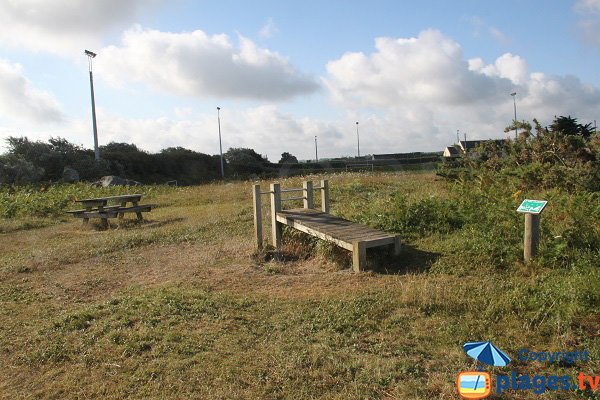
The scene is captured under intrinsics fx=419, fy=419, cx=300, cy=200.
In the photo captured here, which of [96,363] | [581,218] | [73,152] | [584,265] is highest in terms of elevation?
[73,152]

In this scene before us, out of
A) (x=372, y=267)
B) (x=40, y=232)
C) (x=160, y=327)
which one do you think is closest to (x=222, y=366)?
(x=160, y=327)

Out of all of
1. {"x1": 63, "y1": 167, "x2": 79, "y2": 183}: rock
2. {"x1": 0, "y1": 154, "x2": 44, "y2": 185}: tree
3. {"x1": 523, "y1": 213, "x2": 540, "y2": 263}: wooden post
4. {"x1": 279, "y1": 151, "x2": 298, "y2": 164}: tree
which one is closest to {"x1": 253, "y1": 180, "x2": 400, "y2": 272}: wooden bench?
{"x1": 523, "y1": 213, "x2": 540, "y2": 263}: wooden post

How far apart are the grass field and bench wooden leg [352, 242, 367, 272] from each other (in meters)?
0.15

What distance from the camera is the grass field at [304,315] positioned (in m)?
3.04

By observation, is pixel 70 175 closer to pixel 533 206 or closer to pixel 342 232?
pixel 342 232

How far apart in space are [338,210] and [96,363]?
6.47 meters

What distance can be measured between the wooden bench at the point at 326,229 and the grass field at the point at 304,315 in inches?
8.8

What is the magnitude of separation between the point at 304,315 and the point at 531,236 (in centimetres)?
292

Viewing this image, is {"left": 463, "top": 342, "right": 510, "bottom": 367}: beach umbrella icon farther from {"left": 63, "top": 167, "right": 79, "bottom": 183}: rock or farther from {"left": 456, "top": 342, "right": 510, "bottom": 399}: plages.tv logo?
{"left": 63, "top": 167, "right": 79, "bottom": 183}: rock

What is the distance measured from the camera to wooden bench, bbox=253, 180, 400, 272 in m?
5.59

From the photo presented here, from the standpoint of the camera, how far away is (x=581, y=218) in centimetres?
536

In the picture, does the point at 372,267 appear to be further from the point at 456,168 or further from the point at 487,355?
the point at 456,168

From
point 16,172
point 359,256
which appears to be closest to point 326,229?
point 359,256

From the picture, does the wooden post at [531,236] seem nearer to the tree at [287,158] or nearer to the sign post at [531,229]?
the sign post at [531,229]
